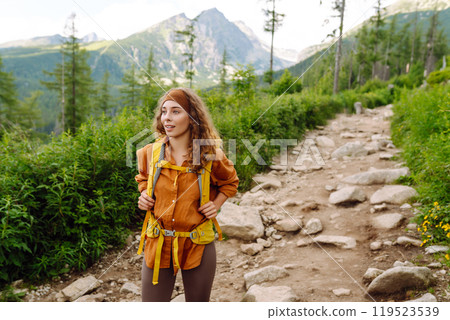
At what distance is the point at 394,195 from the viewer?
441cm

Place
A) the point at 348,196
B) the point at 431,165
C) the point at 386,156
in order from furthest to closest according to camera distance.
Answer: the point at 386,156, the point at 348,196, the point at 431,165

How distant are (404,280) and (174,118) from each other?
2.42m

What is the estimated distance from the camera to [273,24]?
2.90 metres

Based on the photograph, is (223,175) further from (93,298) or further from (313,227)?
(313,227)

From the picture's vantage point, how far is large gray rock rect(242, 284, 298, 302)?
236 centimetres

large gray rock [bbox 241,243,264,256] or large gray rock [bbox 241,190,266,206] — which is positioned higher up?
large gray rock [bbox 241,190,266,206]

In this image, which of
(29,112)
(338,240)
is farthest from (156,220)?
(29,112)

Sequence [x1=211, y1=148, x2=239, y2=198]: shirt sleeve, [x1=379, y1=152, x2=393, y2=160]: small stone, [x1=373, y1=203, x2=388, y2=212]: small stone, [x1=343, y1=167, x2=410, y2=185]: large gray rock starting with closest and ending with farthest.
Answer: [x1=211, y1=148, x2=239, y2=198]: shirt sleeve → [x1=373, y1=203, x2=388, y2=212]: small stone → [x1=343, y1=167, x2=410, y2=185]: large gray rock → [x1=379, y1=152, x2=393, y2=160]: small stone

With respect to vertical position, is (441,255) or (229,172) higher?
(229,172)

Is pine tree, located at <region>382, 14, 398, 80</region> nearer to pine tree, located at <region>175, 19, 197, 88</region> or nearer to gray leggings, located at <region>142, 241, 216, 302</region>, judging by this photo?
pine tree, located at <region>175, 19, 197, 88</region>

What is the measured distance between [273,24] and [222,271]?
9.05 ft

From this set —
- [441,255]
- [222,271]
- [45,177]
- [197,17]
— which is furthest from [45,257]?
[441,255]

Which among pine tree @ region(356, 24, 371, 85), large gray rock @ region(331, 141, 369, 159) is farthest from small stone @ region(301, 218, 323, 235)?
pine tree @ region(356, 24, 371, 85)

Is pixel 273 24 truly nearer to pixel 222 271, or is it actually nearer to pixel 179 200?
pixel 179 200
